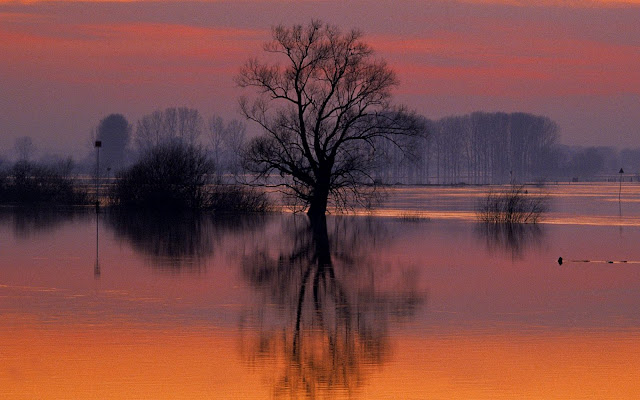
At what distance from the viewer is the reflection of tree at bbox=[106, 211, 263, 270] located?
2788 cm

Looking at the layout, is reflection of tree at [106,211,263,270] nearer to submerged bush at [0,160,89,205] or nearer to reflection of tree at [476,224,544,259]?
reflection of tree at [476,224,544,259]

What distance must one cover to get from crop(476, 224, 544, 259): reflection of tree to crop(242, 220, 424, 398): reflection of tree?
4917mm

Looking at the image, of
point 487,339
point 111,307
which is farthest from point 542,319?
point 111,307

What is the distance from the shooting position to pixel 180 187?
185 ft

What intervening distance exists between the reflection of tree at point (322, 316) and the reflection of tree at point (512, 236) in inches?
194

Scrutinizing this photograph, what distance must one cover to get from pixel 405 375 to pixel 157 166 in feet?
149

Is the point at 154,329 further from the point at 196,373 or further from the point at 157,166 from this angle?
the point at 157,166

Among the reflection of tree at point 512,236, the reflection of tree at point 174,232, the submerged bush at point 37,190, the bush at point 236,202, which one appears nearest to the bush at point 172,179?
the bush at point 236,202

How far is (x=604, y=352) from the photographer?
14.0 m

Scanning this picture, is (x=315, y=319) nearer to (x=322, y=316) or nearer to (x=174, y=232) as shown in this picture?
(x=322, y=316)

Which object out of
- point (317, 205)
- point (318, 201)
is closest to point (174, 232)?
point (318, 201)

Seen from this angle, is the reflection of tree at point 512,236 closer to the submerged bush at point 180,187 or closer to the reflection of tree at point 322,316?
the reflection of tree at point 322,316

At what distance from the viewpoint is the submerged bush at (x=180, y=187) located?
56.2 meters

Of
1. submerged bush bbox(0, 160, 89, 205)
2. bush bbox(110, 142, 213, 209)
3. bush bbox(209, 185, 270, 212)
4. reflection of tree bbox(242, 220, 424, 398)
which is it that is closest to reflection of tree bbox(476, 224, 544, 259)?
reflection of tree bbox(242, 220, 424, 398)
